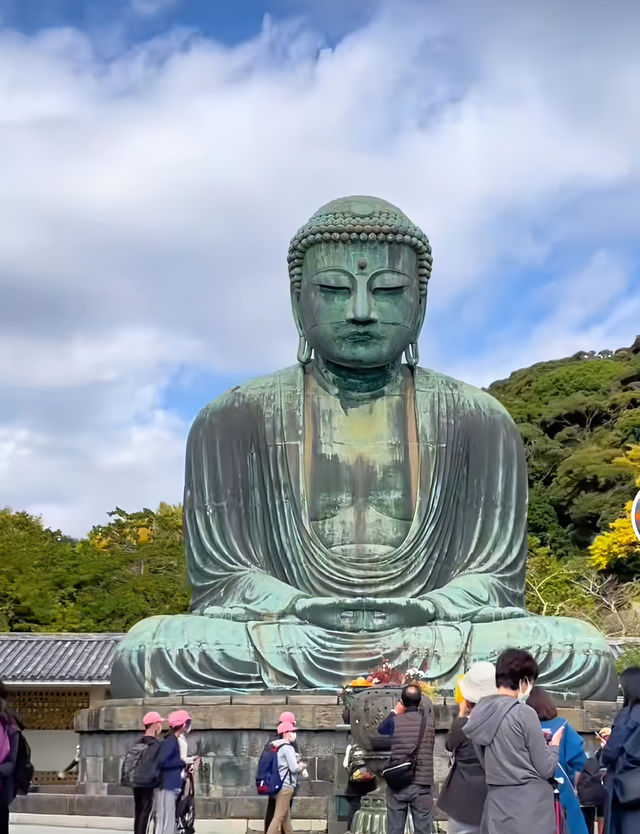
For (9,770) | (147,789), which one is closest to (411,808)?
(147,789)

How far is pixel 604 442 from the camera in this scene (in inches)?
1529

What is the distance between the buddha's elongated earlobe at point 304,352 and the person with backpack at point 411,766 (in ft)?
18.7

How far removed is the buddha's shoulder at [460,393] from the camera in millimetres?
11406

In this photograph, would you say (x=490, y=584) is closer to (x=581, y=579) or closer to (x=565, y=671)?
(x=565, y=671)

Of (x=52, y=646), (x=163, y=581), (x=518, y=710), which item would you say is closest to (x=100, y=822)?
(x=518, y=710)

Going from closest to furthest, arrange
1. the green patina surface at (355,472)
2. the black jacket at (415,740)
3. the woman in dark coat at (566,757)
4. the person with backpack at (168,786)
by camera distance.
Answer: the woman in dark coat at (566,757) < the black jacket at (415,740) < the person with backpack at (168,786) < the green patina surface at (355,472)

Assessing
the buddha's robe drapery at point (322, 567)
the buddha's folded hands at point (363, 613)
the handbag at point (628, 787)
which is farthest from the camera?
the buddha's folded hands at point (363, 613)

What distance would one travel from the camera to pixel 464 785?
4.91 metres

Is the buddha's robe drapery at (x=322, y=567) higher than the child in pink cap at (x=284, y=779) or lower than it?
higher

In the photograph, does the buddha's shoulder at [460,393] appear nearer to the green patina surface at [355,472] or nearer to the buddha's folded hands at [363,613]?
the green patina surface at [355,472]

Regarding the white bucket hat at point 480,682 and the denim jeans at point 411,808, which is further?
the denim jeans at point 411,808

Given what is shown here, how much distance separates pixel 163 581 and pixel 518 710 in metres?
24.7

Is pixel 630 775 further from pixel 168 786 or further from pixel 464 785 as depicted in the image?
pixel 168 786

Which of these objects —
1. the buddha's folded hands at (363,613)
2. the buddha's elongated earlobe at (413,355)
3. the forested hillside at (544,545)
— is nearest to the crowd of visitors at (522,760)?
the buddha's folded hands at (363,613)
